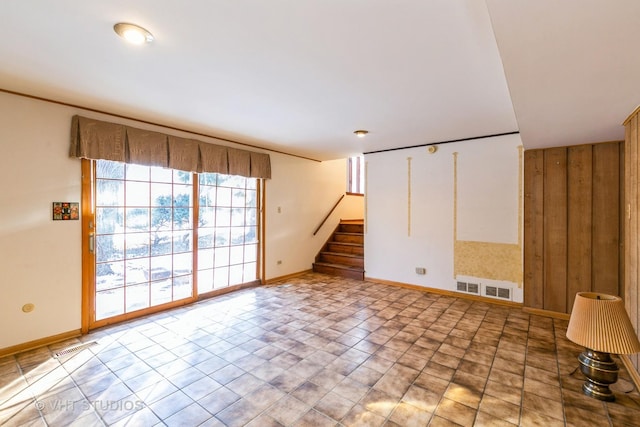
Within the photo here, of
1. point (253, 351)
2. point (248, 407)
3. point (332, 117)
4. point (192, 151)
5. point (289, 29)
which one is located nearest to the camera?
point (289, 29)

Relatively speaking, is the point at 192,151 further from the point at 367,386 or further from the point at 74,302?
the point at 367,386

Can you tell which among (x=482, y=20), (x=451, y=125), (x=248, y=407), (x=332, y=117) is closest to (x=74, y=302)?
(x=248, y=407)

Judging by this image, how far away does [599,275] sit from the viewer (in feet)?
12.4

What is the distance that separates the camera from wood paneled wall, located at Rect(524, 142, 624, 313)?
145 inches

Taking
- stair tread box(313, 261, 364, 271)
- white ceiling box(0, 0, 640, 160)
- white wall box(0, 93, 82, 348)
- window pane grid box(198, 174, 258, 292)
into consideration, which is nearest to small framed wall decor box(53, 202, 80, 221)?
white wall box(0, 93, 82, 348)

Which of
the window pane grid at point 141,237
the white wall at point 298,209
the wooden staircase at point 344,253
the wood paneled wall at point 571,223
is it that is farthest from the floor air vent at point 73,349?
the wood paneled wall at point 571,223

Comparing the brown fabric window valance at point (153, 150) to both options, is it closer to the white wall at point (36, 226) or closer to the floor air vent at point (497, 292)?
the white wall at point (36, 226)

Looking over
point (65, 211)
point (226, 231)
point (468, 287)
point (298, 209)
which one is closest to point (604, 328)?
point (468, 287)

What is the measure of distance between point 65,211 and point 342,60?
3421mm

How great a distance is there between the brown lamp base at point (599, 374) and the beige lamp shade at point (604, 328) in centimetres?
17

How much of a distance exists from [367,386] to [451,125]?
3.41 meters

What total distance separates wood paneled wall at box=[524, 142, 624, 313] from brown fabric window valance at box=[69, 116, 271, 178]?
4.44 meters

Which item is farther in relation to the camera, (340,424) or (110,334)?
(110,334)

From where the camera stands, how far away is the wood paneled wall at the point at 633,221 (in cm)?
250
